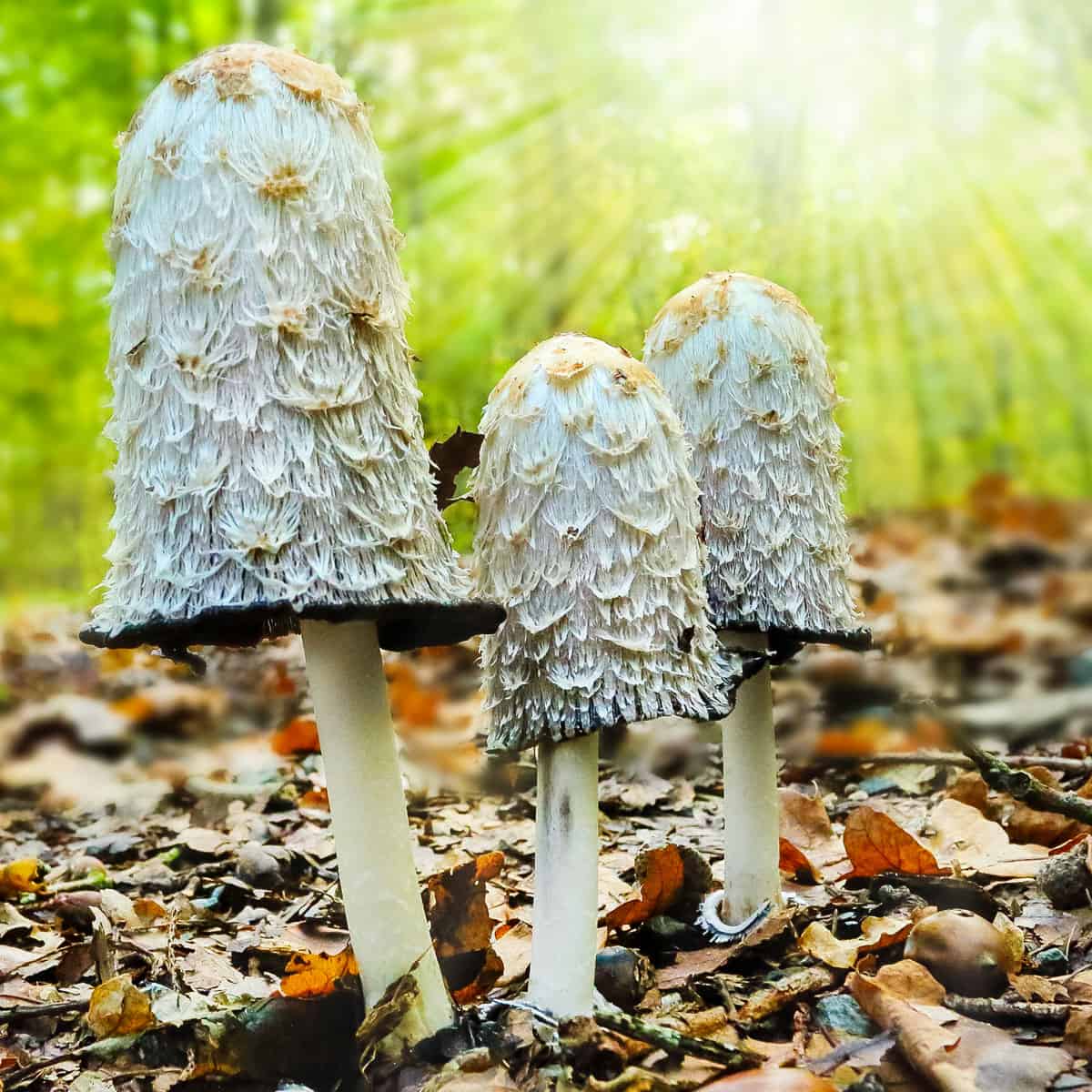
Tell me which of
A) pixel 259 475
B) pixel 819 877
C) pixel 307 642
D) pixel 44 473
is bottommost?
pixel 819 877

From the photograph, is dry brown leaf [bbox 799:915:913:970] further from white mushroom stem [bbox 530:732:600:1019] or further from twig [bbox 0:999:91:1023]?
twig [bbox 0:999:91:1023]

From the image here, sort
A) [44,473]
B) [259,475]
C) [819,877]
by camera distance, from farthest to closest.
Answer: [44,473], [819,877], [259,475]

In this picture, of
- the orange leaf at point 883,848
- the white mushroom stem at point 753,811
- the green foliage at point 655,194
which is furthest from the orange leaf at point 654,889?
the green foliage at point 655,194

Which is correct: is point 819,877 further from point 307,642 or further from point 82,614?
point 82,614

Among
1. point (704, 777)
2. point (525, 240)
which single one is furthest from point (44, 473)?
point (704, 777)

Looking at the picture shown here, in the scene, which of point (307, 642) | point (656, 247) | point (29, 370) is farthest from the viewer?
point (29, 370)

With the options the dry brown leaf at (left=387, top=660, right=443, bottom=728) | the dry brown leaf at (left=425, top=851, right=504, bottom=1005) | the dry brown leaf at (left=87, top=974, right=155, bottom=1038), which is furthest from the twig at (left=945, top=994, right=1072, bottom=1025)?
the dry brown leaf at (left=387, top=660, right=443, bottom=728)

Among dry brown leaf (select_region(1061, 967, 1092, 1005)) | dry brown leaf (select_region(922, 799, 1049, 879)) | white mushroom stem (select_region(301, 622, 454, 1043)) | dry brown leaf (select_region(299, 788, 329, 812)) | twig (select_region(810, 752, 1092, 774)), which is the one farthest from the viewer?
dry brown leaf (select_region(299, 788, 329, 812))
